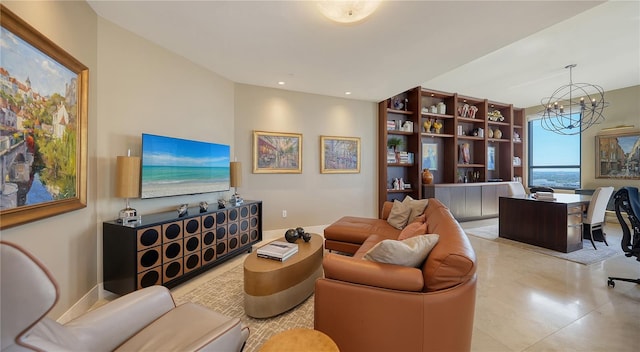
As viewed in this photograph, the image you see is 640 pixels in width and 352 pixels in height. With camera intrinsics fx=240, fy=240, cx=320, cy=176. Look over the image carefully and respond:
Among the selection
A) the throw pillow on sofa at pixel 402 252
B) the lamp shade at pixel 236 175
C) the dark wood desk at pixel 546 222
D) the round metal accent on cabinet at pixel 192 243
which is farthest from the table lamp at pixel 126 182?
the dark wood desk at pixel 546 222

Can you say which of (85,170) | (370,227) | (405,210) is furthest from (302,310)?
(85,170)

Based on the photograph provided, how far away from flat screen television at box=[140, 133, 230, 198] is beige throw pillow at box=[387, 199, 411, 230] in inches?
95.3

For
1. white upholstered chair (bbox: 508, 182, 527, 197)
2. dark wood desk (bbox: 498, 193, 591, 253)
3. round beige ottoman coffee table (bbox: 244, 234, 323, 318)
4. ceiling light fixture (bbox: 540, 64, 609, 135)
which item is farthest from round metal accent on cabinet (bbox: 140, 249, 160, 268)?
ceiling light fixture (bbox: 540, 64, 609, 135)

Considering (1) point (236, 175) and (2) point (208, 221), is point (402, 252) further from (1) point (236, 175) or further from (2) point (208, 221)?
(1) point (236, 175)

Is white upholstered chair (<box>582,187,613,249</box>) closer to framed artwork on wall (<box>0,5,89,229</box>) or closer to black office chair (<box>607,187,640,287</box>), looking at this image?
black office chair (<box>607,187,640,287</box>)

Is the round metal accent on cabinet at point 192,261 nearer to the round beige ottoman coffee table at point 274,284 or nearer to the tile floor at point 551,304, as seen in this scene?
the tile floor at point 551,304

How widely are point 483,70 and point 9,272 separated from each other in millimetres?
5290

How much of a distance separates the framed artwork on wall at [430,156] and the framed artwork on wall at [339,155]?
1715 mm

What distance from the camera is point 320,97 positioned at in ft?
15.1

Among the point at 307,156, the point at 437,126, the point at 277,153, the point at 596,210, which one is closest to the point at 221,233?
the point at 277,153

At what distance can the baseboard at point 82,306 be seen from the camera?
1.83 meters

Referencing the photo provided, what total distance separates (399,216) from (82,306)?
10.8 ft

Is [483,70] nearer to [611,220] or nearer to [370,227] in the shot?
[370,227]

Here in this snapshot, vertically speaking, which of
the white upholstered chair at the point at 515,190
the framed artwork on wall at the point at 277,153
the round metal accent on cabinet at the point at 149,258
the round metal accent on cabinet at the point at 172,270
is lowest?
the round metal accent on cabinet at the point at 172,270
